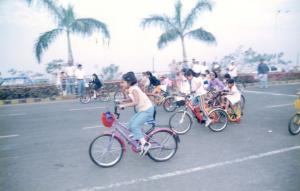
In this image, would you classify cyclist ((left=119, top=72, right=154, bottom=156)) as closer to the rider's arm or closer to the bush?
the rider's arm

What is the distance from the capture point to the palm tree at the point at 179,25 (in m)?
23.1

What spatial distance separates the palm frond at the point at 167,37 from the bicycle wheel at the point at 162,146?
18.1m

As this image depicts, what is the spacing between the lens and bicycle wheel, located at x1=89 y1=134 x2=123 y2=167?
18.7ft

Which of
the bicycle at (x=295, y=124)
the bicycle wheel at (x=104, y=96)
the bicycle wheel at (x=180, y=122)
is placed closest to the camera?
the bicycle at (x=295, y=124)

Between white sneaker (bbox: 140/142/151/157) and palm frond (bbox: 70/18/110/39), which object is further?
palm frond (bbox: 70/18/110/39)

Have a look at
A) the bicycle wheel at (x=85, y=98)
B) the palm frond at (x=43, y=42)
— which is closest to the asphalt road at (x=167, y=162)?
the bicycle wheel at (x=85, y=98)

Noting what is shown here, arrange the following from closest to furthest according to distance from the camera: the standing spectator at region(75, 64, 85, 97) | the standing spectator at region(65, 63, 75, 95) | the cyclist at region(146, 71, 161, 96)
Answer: the cyclist at region(146, 71, 161, 96) → the standing spectator at region(75, 64, 85, 97) → the standing spectator at region(65, 63, 75, 95)

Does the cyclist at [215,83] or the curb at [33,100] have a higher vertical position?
the cyclist at [215,83]

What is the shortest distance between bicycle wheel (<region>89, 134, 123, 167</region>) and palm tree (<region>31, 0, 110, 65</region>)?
14.8 meters

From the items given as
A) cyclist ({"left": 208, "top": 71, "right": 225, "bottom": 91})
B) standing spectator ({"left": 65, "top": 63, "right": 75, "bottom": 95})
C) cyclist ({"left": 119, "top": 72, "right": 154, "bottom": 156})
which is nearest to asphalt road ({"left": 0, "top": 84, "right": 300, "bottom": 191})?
cyclist ({"left": 119, "top": 72, "right": 154, "bottom": 156})

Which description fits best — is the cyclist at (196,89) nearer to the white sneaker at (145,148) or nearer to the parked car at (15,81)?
the white sneaker at (145,148)

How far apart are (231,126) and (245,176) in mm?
3856

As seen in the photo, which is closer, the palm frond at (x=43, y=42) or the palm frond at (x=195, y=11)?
the palm frond at (x=43, y=42)

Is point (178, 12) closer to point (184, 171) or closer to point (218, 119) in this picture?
point (218, 119)
